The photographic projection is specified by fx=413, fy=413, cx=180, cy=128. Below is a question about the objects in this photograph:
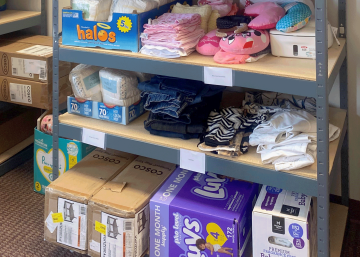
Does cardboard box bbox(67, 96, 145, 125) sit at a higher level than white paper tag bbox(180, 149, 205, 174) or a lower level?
higher

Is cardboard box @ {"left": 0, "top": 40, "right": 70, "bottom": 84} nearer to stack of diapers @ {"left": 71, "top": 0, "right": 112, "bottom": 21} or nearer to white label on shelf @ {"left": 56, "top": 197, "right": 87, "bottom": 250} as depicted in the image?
stack of diapers @ {"left": 71, "top": 0, "right": 112, "bottom": 21}

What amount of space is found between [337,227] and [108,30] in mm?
1292

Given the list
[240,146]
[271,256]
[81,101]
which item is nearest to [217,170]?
[240,146]

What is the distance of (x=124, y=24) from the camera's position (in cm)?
149

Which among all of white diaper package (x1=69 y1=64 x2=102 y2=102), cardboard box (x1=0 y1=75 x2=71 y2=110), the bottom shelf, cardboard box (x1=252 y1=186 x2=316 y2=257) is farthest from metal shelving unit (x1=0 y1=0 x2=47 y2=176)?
cardboard box (x1=252 y1=186 x2=316 y2=257)

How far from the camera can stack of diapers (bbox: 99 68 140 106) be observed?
5.32 feet

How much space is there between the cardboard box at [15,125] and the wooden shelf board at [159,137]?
888 mm

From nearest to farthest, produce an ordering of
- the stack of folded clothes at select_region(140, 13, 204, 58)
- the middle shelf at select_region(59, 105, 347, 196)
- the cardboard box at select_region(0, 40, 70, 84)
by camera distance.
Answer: the middle shelf at select_region(59, 105, 347, 196) → the stack of folded clothes at select_region(140, 13, 204, 58) → the cardboard box at select_region(0, 40, 70, 84)

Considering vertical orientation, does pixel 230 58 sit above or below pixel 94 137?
→ above

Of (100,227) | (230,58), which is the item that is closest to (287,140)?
(230,58)

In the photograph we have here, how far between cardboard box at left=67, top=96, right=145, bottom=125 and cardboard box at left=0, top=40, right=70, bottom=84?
398 mm

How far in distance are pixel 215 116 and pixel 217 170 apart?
235 millimetres

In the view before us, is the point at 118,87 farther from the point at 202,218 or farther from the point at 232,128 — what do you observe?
the point at 202,218

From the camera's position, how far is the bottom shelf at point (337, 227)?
170 cm
